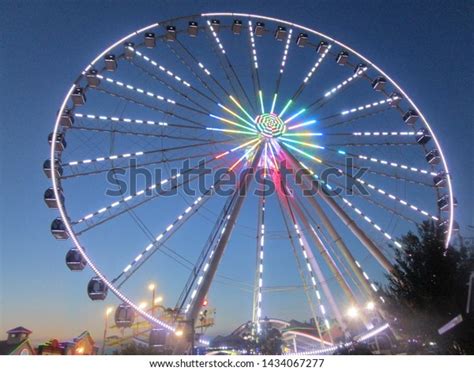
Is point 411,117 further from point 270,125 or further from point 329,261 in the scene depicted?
point 329,261

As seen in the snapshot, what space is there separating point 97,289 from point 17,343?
11818 millimetres

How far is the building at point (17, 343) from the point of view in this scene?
717 inches

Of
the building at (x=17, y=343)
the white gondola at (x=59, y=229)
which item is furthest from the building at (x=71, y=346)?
the white gondola at (x=59, y=229)

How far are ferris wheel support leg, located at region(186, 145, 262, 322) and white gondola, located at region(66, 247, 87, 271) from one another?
3365 millimetres

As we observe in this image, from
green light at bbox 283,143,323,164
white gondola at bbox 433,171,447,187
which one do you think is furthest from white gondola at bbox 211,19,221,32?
white gondola at bbox 433,171,447,187

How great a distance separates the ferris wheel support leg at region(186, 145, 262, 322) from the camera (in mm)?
10953

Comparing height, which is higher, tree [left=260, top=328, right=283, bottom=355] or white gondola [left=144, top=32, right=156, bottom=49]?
white gondola [left=144, top=32, right=156, bottom=49]

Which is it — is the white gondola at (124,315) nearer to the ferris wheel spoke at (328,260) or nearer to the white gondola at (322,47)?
the ferris wheel spoke at (328,260)

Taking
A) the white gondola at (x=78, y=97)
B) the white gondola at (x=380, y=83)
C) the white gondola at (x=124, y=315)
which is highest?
the white gondola at (x=380, y=83)

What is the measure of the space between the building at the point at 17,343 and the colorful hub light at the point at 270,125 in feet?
51.6

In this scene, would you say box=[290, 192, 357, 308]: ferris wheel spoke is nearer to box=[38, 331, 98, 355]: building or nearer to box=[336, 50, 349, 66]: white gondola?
box=[336, 50, 349, 66]: white gondola
